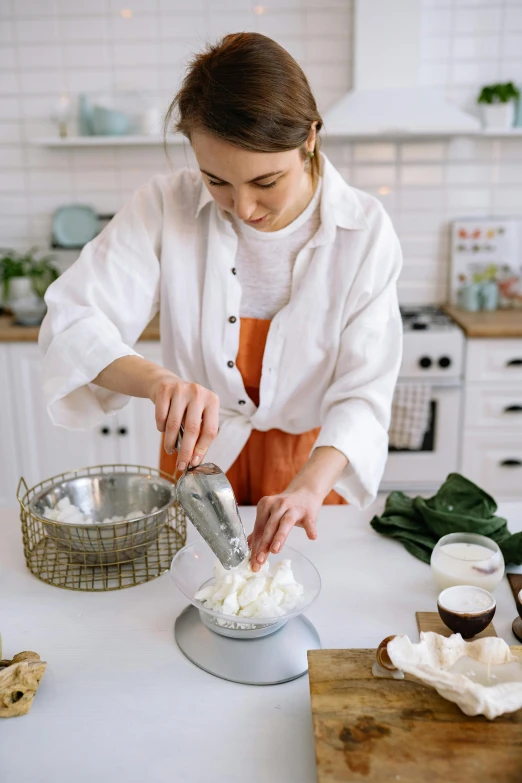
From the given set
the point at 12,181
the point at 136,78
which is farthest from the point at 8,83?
the point at 136,78

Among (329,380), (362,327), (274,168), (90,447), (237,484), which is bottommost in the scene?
(90,447)

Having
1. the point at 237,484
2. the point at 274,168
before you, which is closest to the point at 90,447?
the point at 237,484

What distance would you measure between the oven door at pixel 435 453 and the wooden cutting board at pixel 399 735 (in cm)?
210

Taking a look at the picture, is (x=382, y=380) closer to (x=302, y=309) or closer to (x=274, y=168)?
(x=302, y=309)

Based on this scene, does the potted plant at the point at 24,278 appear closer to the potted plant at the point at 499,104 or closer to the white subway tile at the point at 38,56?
the white subway tile at the point at 38,56

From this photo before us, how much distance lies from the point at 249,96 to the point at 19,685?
92 cm

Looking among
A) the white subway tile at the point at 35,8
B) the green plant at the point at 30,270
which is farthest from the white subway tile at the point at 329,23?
the green plant at the point at 30,270

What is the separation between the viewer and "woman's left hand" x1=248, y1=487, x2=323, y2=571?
1072 mm

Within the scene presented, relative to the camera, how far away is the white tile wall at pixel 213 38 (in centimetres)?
310

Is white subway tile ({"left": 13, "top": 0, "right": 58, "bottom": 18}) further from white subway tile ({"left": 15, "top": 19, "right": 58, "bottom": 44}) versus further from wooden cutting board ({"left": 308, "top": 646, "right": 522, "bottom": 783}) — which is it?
wooden cutting board ({"left": 308, "top": 646, "right": 522, "bottom": 783})

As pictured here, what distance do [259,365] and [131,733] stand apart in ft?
2.80

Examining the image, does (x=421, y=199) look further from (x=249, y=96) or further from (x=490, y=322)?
(x=249, y=96)

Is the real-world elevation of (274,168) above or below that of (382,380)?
above

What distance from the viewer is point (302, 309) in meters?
1.51
